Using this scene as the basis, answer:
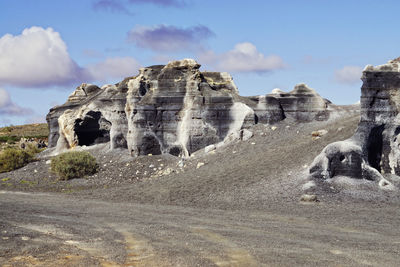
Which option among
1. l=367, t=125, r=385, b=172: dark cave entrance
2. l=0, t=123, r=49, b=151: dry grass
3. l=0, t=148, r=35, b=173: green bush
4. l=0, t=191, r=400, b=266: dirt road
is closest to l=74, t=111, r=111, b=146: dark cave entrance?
l=0, t=148, r=35, b=173: green bush

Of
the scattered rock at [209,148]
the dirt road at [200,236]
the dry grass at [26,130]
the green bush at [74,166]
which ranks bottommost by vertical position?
the dirt road at [200,236]

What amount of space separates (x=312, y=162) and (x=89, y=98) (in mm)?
27241

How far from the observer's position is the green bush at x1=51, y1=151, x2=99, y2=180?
38188 millimetres

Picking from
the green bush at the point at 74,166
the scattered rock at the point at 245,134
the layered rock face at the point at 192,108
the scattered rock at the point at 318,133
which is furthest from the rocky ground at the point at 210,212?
the layered rock face at the point at 192,108

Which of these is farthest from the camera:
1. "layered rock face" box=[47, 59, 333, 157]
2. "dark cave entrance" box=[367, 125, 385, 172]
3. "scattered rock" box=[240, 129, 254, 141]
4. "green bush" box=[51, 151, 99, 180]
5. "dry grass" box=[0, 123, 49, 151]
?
"dry grass" box=[0, 123, 49, 151]

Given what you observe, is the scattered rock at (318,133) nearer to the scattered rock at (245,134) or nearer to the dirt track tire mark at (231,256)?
the scattered rock at (245,134)

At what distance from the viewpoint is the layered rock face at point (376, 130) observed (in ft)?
81.2

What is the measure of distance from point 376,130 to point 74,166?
20303 millimetres

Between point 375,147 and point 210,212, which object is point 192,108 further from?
point 210,212

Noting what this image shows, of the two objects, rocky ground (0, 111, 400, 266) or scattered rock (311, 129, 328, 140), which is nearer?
rocky ground (0, 111, 400, 266)

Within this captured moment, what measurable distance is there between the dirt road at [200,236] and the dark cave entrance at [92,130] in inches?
945

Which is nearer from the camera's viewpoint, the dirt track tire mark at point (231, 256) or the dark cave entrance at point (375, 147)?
the dirt track tire mark at point (231, 256)

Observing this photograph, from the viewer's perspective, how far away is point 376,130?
25625 mm

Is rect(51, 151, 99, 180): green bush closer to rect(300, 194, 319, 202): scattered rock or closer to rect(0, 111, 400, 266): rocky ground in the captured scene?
rect(0, 111, 400, 266): rocky ground
